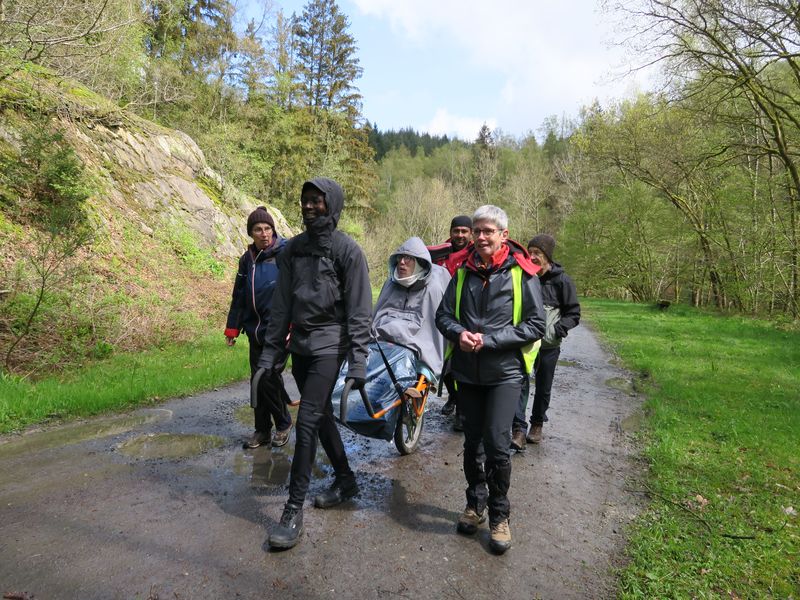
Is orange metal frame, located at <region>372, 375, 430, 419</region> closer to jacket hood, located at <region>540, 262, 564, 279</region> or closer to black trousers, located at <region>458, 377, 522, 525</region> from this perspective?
black trousers, located at <region>458, 377, 522, 525</region>

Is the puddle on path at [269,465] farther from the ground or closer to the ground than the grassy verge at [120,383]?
closer to the ground

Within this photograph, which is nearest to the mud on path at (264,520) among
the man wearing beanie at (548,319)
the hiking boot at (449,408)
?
the man wearing beanie at (548,319)

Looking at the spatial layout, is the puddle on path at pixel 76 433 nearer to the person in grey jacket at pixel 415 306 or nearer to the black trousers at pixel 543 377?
the person in grey jacket at pixel 415 306

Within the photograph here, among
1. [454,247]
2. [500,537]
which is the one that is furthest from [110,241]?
[500,537]

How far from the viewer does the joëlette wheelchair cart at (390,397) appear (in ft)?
14.0

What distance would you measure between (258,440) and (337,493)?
1.50 meters

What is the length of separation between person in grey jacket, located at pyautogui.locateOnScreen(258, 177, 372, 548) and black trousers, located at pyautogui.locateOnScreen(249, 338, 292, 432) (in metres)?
1.35

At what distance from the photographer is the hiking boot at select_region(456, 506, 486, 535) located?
3660 millimetres

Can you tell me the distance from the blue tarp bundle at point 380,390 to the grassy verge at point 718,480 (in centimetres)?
206

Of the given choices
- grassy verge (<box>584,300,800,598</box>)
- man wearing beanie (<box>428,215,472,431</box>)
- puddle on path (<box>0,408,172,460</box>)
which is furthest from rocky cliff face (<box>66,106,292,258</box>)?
grassy verge (<box>584,300,800,598</box>)

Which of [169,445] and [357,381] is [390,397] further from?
[169,445]

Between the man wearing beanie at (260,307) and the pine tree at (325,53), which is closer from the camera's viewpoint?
the man wearing beanie at (260,307)

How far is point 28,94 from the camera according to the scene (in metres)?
11.6

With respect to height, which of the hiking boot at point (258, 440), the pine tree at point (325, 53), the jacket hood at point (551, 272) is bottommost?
the hiking boot at point (258, 440)
